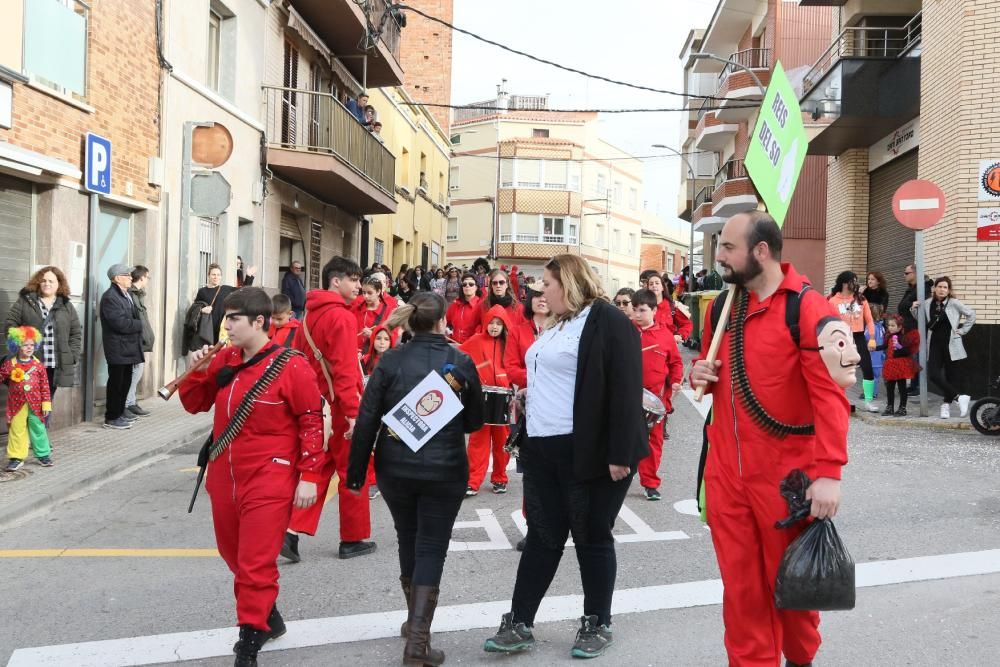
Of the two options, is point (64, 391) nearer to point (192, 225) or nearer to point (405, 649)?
point (192, 225)

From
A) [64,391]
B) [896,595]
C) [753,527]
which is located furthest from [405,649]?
[64,391]

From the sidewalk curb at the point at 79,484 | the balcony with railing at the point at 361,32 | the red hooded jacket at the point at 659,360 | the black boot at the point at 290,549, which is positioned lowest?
the sidewalk curb at the point at 79,484

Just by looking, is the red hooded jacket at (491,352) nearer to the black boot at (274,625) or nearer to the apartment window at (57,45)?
the black boot at (274,625)

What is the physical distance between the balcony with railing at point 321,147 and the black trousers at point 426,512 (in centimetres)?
1390

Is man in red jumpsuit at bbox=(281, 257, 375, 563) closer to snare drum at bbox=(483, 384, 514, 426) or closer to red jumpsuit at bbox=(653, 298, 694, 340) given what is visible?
snare drum at bbox=(483, 384, 514, 426)

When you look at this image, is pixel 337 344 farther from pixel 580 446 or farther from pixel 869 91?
pixel 869 91

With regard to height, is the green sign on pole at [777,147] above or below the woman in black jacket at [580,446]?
above

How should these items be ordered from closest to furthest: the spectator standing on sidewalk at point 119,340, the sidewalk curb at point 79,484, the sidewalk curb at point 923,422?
the sidewalk curb at point 79,484 < the spectator standing on sidewalk at point 119,340 < the sidewalk curb at point 923,422

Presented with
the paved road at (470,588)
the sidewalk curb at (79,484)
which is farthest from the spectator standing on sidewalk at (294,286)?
the paved road at (470,588)

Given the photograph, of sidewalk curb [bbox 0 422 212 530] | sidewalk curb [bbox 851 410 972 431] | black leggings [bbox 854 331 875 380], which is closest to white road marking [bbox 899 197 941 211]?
black leggings [bbox 854 331 875 380]

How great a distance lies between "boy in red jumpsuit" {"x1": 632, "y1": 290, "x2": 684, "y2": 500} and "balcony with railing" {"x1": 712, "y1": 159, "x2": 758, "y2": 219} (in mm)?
23663

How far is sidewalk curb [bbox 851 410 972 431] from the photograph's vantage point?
38.9 ft

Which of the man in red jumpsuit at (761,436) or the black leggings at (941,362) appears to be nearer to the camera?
the man in red jumpsuit at (761,436)

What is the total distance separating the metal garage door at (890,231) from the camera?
1781cm
